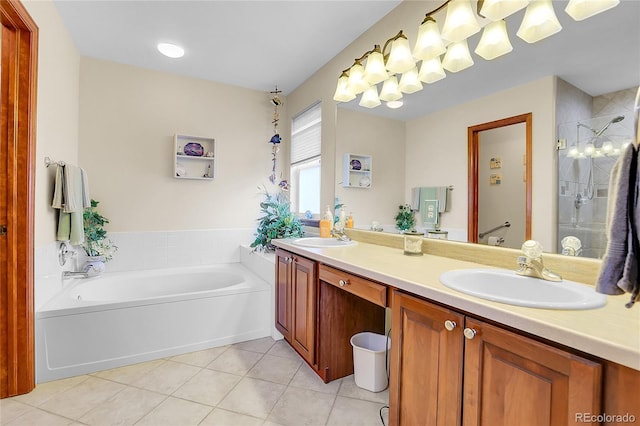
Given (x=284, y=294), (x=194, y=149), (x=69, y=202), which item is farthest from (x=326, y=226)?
(x=69, y=202)

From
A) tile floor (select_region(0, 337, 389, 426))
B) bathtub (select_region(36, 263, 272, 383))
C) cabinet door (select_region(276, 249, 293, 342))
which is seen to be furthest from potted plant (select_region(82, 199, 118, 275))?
cabinet door (select_region(276, 249, 293, 342))

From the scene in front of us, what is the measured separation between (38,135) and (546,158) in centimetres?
282

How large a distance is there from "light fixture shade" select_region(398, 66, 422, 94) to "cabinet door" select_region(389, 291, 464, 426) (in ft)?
4.27

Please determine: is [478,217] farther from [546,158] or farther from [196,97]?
[196,97]

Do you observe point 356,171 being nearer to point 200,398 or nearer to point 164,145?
point 200,398

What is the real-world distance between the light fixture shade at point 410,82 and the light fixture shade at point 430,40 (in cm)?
19

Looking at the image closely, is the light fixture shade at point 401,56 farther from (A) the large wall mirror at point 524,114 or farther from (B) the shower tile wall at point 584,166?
(B) the shower tile wall at point 584,166

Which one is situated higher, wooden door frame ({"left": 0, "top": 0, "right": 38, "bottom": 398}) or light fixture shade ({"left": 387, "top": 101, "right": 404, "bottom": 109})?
light fixture shade ({"left": 387, "top": 101, "right": 404, "bottom": 109})

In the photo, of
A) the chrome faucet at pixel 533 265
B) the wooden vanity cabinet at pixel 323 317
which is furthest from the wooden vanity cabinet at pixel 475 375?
the wooden vanity cabinet at pixel 323 317

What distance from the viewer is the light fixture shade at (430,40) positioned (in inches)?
60.1

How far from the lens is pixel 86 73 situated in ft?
8.86

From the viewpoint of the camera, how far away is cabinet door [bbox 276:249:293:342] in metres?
2.07

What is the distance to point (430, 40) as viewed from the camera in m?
1.53

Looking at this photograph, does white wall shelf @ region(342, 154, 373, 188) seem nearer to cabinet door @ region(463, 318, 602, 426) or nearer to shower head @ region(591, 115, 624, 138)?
shower head @ region(591, 115, 624, 138)
